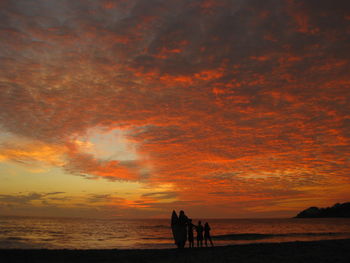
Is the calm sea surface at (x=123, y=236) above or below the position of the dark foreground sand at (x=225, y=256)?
below

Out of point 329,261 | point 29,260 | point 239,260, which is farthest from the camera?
point 29,260

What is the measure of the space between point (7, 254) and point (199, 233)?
49.7ft

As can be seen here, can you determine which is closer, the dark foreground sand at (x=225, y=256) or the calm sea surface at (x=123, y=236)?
the dark foreground sand at (x=225, y=256)

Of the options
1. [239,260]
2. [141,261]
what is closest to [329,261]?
[239,260]

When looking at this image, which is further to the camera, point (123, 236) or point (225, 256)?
point (123, 236)

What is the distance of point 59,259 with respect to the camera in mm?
19531

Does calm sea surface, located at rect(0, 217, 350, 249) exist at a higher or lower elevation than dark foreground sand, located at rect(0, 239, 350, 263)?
lower

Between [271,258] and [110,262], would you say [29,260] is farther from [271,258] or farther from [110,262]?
[271,258]

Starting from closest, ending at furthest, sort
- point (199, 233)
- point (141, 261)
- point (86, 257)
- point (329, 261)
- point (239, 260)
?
point (329, 261) → point (239, 260) → point (141, 261) → point (86, 257) → point (199, 233)

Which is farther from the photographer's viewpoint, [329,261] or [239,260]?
[239,260]

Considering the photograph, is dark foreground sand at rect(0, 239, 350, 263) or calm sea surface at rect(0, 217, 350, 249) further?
calm sea surface at rect(0, 217, 350, 249)

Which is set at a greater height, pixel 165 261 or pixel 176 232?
pixel 176 232

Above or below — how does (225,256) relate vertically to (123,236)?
above

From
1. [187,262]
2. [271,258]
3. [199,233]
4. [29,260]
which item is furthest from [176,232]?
[29,260]
